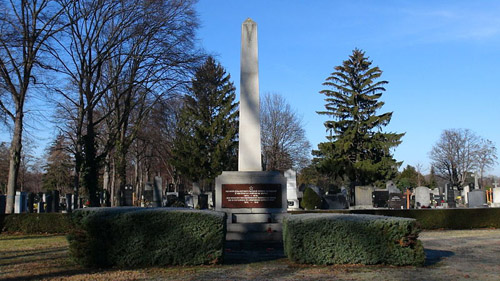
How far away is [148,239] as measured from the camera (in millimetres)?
8633

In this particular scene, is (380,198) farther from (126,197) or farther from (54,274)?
(54,274)

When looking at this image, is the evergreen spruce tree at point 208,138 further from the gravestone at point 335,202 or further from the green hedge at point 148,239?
the green hedge at point 148,239

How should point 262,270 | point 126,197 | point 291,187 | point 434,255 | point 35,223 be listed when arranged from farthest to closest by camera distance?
point 126,197
point 291,187
point 35,223
point 434,255
point 262,270

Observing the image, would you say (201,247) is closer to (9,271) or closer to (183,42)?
(9,271)

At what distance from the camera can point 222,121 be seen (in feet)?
153

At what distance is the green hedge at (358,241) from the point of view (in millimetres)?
8422

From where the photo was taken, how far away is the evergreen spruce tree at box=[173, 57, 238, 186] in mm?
45344

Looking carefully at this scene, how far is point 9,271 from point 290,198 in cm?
1959

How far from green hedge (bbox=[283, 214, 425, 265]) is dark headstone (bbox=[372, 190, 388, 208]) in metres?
20.5

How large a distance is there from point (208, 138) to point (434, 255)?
124ft

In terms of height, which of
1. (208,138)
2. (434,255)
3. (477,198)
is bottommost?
(434,255)

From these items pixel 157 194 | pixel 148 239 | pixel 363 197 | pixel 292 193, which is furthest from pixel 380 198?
pixel 148 239

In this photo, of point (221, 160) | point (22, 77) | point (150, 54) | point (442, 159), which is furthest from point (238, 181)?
point (442, 159)

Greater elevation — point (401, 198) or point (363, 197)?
point (363, 197)
